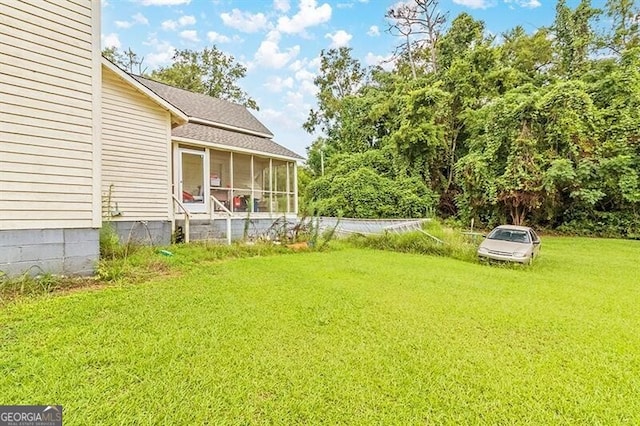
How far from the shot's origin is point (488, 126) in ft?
51.7

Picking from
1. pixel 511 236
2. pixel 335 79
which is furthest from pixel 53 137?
pixel 335 79

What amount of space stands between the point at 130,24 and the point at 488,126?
1742 cm

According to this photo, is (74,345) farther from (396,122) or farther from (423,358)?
(396,122)

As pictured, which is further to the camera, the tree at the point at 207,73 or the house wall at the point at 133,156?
the tree at the point at 207,73

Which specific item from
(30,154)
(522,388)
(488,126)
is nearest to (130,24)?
(30,154)

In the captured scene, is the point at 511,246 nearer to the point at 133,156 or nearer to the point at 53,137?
the point at 133,156

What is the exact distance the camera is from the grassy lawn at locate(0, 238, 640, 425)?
2330mm

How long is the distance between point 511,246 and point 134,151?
10237 mm

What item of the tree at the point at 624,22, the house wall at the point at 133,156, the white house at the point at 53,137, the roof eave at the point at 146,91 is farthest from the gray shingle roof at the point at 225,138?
the tree at the point at 624,22

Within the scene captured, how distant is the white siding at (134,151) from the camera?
25.8 feet

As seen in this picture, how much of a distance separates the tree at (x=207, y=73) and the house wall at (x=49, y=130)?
20.5 metres

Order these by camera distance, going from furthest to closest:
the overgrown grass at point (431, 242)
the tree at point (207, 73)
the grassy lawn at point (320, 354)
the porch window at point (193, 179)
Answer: the tree at point (207, 73) < the porch window at point (193, 179) < the overgrown grass at point (431, 242) < the grassy lawn at point (320, 354)
